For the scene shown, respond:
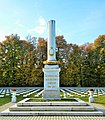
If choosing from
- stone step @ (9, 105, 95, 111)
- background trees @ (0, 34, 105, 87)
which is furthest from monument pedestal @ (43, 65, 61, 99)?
background trees @ (0, 34, 105, 87)

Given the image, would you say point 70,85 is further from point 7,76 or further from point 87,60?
point 7,76

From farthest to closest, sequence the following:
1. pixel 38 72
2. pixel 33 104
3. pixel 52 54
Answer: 1. pixel 38 72
2. pixel 52 54
3. pixel 33 104

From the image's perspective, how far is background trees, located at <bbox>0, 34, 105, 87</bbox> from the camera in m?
36.8

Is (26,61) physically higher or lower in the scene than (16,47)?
lower

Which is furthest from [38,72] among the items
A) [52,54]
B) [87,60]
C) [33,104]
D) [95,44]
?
[33,104]

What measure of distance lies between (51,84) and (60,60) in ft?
73.0

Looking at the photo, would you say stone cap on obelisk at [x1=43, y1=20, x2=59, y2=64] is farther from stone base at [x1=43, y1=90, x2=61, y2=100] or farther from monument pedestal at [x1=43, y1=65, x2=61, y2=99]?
stone base at [x1=43, y1=90, x2=61, y2=100]

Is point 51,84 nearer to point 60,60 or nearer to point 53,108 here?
point 53,108

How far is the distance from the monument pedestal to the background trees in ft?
68.4

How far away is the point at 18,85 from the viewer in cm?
3688

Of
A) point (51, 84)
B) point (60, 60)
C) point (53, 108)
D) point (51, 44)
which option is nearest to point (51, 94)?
point (51, 84)

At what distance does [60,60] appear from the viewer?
123 feet

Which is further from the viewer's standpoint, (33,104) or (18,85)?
(18,85)

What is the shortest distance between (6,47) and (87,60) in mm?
14150
